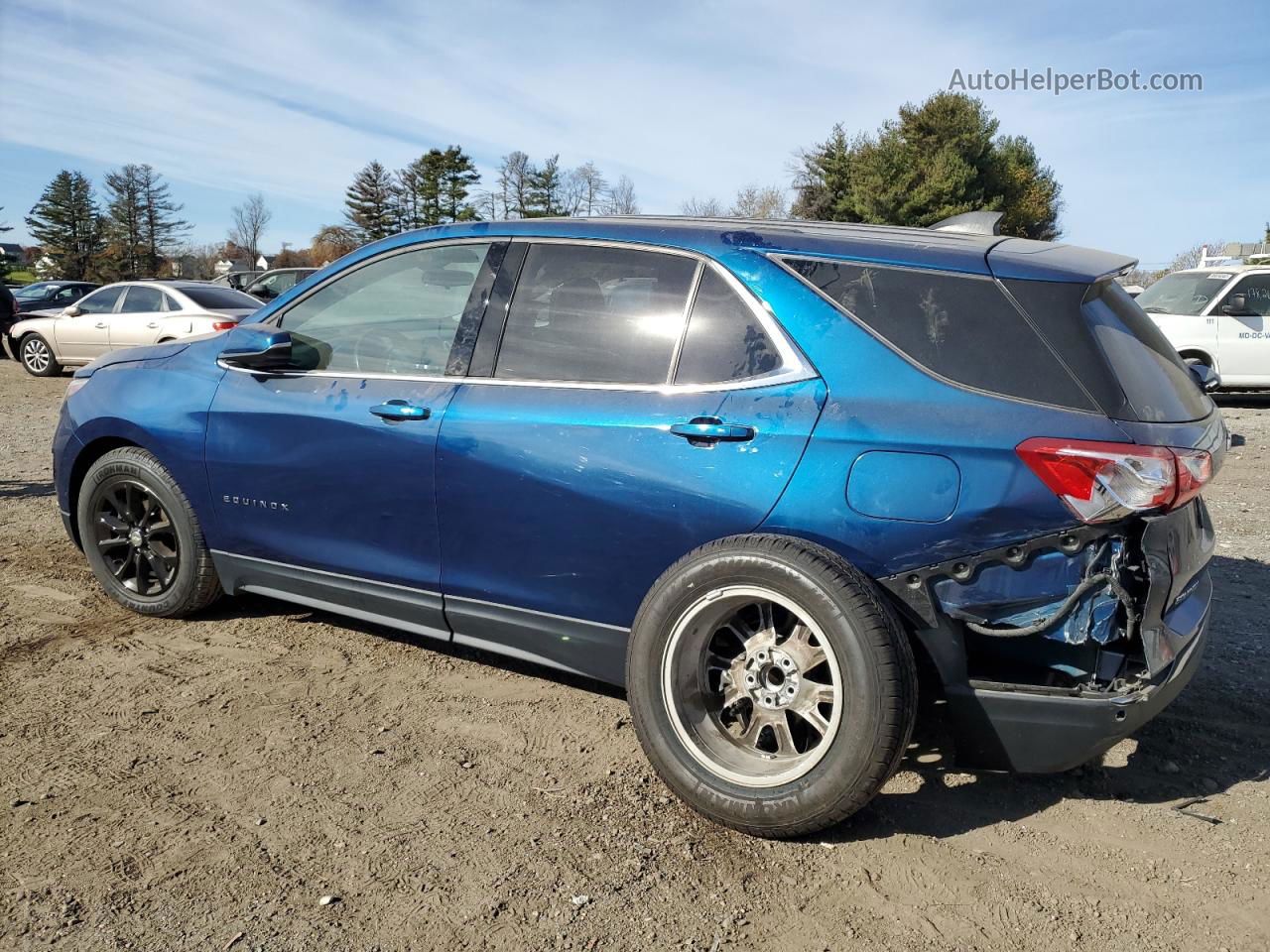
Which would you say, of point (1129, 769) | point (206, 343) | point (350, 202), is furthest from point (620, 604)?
point (350, 202)

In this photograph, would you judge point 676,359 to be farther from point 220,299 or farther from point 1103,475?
point 220,299

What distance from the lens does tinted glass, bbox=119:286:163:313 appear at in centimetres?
1428

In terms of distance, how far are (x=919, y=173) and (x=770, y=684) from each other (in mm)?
57111

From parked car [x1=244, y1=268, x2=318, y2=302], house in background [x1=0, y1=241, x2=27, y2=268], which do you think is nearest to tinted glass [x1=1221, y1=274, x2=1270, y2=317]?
parked car [x1=244, y1=268, x2=318, y2=302]

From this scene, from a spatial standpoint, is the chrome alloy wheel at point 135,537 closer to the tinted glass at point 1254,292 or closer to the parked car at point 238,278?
the tinted glass at point 1254,292

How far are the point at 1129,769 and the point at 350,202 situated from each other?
77817mm

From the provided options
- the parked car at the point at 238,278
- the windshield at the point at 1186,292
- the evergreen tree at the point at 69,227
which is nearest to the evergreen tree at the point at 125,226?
the evergreen tree at the point at 69,227

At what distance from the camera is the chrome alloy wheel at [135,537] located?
433 cm

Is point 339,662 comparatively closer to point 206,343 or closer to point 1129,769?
point 206,343

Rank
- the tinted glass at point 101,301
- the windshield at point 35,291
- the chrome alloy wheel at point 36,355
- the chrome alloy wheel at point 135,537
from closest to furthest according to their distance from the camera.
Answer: the chrome alloy wheel at point 135,537 < the tinted glass at point 101,301 < the chrome alloy wheel at point 36,355 < the windshield at point 35,291

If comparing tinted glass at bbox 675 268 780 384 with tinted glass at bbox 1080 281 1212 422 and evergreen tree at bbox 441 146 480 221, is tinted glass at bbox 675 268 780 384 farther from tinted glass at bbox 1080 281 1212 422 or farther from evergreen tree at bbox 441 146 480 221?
evergreen tree at bbox 441 146 480 221

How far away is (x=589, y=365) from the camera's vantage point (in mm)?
3277

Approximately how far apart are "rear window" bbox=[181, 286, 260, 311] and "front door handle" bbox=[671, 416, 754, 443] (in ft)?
40.8

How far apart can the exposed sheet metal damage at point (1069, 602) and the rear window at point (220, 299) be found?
13138mm
